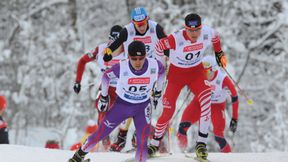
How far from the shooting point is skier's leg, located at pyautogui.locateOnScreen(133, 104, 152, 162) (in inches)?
259

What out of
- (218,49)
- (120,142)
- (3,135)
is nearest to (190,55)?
(218,49)

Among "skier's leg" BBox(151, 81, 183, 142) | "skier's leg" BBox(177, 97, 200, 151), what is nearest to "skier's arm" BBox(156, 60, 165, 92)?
"skier's leg" BBox(151, 81, 183, 142)

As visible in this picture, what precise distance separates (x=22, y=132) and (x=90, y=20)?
7266 millimetres

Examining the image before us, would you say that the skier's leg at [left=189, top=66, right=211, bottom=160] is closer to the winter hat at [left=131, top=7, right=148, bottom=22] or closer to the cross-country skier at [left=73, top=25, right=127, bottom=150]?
the winter hat at [left=131, top=7, right=148, bottom=22]

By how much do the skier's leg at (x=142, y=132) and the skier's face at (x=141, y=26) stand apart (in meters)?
1.54

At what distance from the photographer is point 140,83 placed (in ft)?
21.2

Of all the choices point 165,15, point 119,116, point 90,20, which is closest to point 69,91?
point 90,20

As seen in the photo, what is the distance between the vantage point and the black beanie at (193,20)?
7.00 meters

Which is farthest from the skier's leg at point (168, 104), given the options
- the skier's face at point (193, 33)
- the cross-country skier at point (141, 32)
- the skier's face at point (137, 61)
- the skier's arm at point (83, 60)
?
the skier's arm at point (83, 60)

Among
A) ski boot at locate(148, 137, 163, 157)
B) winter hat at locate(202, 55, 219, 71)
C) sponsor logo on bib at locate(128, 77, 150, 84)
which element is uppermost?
winter hat at locate(202, 55, 219, 71)

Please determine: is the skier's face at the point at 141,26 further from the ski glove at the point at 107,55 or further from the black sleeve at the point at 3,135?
the black sleeve at the point at 3,135

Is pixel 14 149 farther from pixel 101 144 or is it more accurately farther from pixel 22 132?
pixel 22 132

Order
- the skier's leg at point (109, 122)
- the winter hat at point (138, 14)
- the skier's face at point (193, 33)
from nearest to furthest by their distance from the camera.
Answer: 1. the skier's leg at point (109, 122)
2. the skier's face at point (193, 33)
3. the winter hat at point (138, 14)

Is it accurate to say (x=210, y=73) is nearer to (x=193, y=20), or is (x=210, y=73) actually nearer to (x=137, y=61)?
(x=193, y=20)
